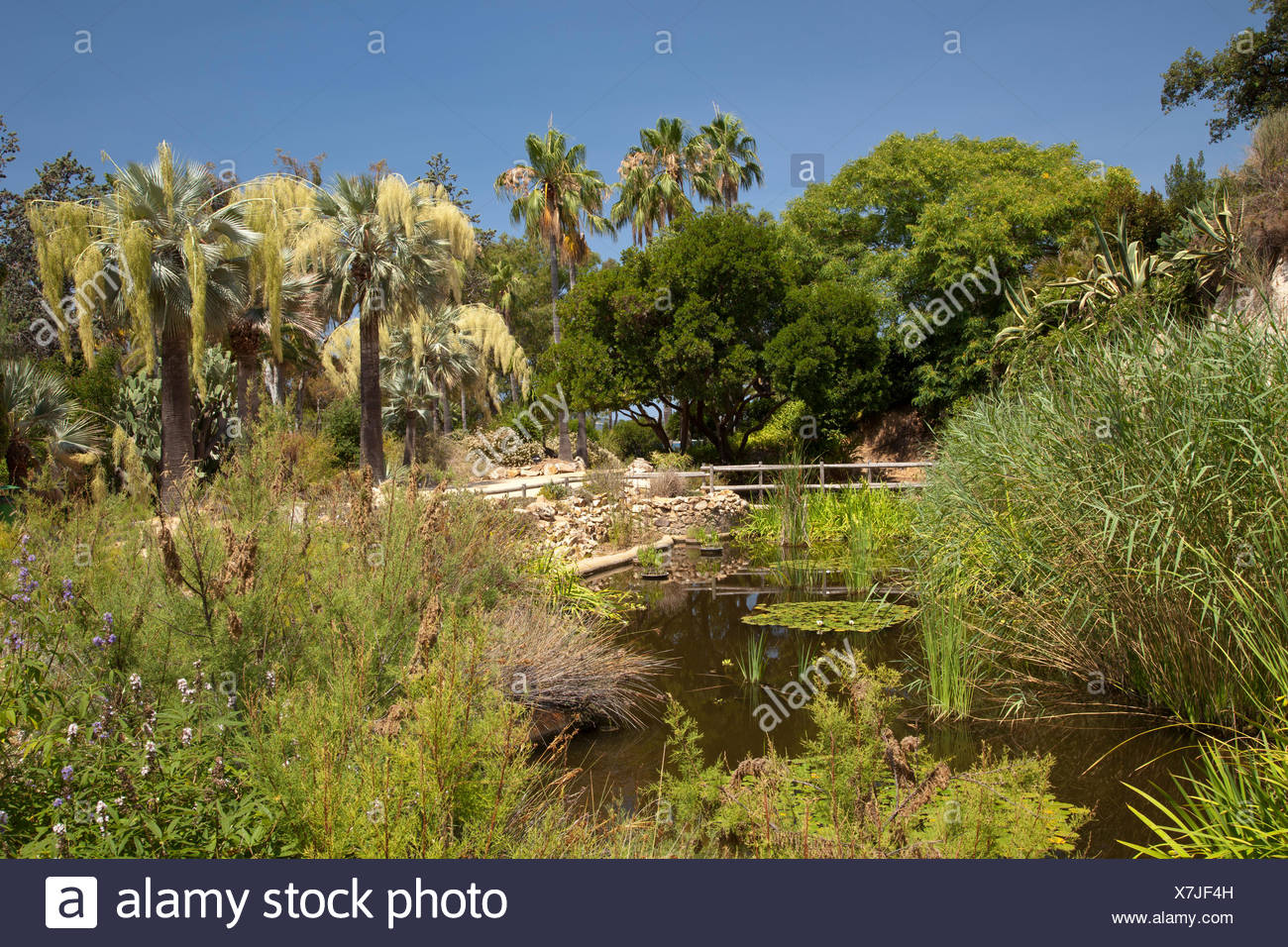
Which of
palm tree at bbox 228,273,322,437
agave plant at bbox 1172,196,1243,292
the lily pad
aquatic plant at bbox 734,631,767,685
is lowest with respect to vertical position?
aquatic plant at bbox 734,631,767,685

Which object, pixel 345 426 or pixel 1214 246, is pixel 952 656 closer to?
pixel 1214 246

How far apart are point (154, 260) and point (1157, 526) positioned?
14972 millimetres

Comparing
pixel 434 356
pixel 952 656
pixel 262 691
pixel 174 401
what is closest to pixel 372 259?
pixel 174 401

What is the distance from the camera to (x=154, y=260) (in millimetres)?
13906

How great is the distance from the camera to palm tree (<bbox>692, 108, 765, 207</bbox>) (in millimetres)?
31797

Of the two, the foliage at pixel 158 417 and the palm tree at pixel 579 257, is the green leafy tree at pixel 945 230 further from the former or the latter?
the foliage at pixel 158 417

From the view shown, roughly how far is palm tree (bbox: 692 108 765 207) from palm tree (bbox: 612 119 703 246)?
35 centimetres

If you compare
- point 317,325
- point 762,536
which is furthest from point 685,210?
point 762,536

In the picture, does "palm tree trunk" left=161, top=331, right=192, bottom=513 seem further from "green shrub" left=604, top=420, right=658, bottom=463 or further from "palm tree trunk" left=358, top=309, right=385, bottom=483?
"green shrub" left=604, top=420, right=658, bottom=463

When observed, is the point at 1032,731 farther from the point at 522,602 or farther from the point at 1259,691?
the point at 522,602

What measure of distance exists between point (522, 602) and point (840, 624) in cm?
387

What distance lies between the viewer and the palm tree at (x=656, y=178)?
30.4 meters

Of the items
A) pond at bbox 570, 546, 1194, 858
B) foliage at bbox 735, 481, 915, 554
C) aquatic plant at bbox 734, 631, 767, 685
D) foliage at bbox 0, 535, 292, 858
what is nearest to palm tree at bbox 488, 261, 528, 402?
foliage at bbox 735, 481, 915, 554

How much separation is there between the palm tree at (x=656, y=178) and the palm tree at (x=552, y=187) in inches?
81.1
